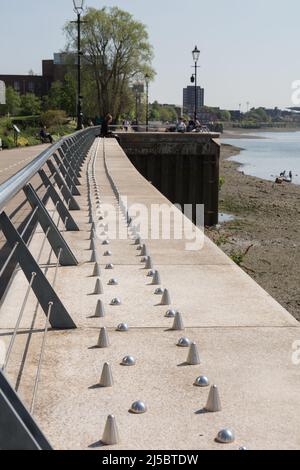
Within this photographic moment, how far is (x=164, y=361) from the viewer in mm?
4125

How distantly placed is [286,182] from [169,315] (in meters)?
58.4

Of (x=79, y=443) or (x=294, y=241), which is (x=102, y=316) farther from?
(x=294, y=241)

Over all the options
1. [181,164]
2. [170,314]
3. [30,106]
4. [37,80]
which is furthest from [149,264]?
[37,80]

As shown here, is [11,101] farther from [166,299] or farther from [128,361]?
[128,361]

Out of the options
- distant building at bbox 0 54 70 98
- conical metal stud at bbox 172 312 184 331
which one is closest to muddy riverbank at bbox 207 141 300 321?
conical metal stud at bbox 172 312 184 331

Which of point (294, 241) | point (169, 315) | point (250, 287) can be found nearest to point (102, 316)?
point (169, 315)

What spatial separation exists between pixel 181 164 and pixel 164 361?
27.2 m

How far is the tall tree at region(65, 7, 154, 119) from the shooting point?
77688mm

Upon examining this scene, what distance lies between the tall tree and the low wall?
48374 millimetres

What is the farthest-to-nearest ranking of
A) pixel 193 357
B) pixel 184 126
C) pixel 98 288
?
pixel 184 126, pixel 98 288, pixel 193 357

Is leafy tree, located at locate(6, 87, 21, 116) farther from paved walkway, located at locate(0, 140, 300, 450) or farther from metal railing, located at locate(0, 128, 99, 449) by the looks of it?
paved walkway, located at locate(0, 140, 300, 450)

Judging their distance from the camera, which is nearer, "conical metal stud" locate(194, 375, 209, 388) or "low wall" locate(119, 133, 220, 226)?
"conical metal stud" locate(194, 375, 209, 388)

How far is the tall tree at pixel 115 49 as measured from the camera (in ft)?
255

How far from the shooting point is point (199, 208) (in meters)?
30.8
